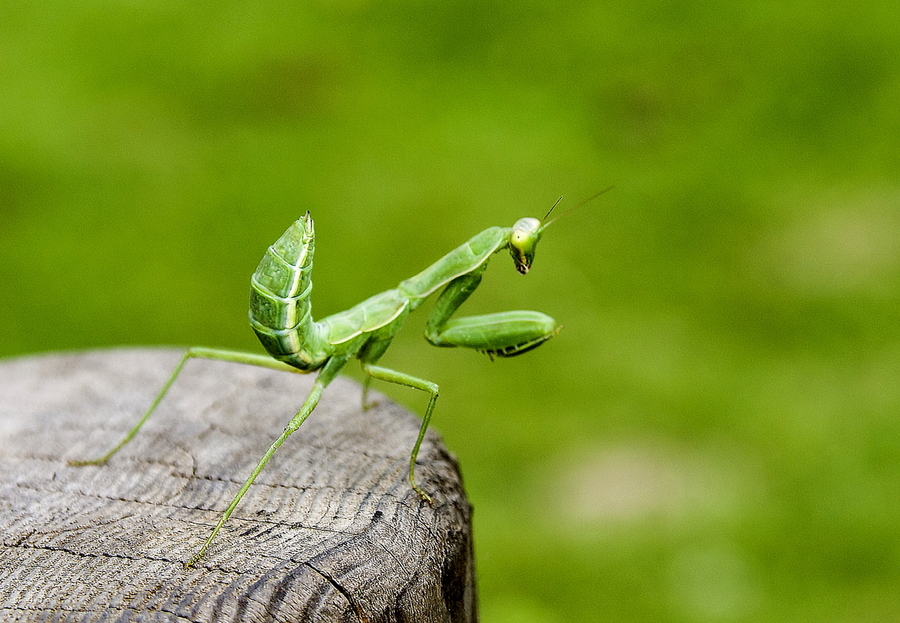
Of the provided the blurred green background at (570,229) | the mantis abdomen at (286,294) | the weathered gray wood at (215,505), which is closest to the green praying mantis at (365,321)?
the mantis abdomen at (286,294)

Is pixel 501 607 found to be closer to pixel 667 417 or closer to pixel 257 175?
pixel 667 417

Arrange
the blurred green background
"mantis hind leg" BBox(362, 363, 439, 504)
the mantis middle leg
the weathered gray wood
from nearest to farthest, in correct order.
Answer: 1. the weathered gray wood
2. the mantis middle leg
3. "mantis hind leg" BBox(362, 363, 439, 504)
4. the blurred green background

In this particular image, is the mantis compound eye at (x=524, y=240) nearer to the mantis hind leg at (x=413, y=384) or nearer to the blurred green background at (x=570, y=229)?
the mantis hind leg at (x=413, y=384)

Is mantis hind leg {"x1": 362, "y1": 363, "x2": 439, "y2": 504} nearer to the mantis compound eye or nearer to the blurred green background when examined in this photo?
the mantis compound eye

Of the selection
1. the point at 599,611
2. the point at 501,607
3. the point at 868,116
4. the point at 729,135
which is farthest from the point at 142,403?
the point at 868,116

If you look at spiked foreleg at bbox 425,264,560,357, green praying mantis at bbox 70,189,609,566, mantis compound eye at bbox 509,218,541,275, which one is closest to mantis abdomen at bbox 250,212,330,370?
green praying mantis at bbox 70,189,609,566

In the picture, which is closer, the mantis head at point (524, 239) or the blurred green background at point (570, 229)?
the mantis head at point (524, 239)

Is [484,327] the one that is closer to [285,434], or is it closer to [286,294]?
[286,294]
